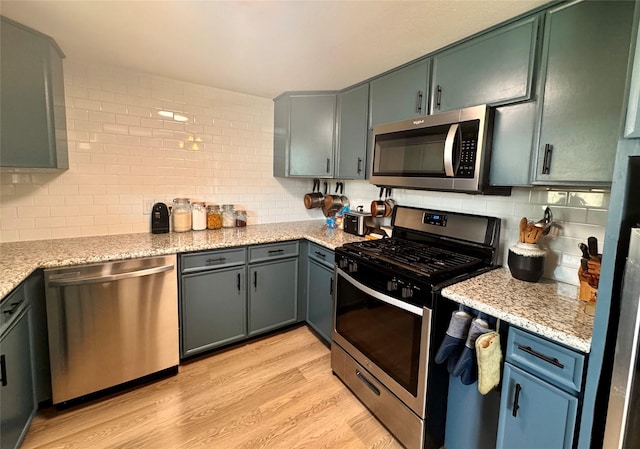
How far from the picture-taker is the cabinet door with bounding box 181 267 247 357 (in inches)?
87.4

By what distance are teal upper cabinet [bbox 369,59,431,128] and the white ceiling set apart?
0.08 meters

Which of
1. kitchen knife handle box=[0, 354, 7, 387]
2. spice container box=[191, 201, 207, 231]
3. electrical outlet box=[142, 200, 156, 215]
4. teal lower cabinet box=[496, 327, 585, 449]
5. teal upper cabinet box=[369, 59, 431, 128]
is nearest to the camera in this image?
teal lower cabinet box=[496, 327, 585, 449]

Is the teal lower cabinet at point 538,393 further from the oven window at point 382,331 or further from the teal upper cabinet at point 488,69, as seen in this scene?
the teal upper cabinet at point 488,69

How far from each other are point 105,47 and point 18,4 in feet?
1.56

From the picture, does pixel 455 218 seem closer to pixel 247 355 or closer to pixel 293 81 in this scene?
pixel 293 81

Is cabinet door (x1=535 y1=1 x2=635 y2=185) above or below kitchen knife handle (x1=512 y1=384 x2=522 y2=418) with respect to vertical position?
above

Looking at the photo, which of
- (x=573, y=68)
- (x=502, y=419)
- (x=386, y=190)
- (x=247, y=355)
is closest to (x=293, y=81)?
(x=386, y=190)

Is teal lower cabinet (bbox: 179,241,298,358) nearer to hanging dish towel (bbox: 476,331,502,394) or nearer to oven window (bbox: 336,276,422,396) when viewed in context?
oven window (bbox: 336,276,422,396)

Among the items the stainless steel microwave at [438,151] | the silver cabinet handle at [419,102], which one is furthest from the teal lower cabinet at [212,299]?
the silver cabinet handle at [419,102]

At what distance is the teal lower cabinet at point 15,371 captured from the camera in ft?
4.41

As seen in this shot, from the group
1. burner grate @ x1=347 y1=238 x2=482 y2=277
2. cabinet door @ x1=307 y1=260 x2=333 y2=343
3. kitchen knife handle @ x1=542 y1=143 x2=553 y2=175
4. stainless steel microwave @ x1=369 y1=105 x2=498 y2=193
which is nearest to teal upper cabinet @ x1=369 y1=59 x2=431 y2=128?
stainless steel microwave @ x1=369 y1=105 x2=498 y2=193

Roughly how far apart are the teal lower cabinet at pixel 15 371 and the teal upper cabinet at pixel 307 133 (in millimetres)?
2116

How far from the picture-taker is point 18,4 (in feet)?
4.93

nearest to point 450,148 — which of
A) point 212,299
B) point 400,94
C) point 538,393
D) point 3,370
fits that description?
point 400,94
